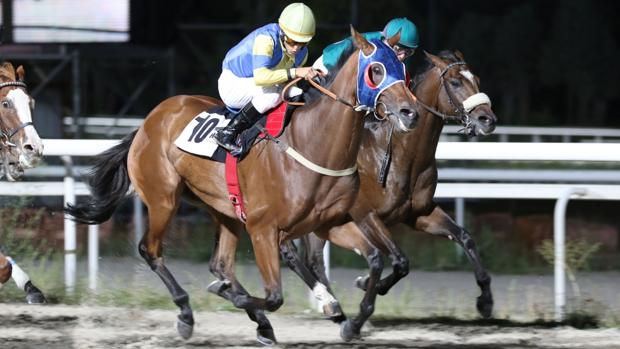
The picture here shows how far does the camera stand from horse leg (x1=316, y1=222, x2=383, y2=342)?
5.88 metres

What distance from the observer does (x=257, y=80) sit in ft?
18.6

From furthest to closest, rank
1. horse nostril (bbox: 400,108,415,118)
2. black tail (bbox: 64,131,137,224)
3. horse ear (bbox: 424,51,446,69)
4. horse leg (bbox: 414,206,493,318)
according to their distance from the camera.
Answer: black tail (bbox: 64,131,137,224) → horse ear (bbox: 424,51,446,69) → horse leg (bbox: 414,206,493,318) → horse nostril (bbox: 400,108,415,118)

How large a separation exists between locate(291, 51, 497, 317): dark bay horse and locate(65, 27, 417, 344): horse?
Answer: 0.50 metres

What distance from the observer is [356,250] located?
19.4ft

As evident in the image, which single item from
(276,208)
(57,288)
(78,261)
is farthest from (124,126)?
(276,208)

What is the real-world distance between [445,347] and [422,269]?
2613 mm

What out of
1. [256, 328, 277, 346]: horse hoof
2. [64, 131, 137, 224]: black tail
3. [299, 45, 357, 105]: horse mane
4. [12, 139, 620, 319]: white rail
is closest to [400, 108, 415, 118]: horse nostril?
[299, 45, 357, 105]: horse mane

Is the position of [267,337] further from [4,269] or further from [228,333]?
[4,269]

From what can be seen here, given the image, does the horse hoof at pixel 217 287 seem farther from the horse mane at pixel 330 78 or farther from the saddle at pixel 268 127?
the horse mane at pixel 330 78

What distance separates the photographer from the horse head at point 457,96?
20.8 ft

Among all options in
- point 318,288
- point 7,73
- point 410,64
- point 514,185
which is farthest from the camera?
point 410,64

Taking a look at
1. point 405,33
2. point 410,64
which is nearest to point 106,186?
point 405,33

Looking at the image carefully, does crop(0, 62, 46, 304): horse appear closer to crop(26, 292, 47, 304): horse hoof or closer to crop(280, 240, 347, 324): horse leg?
crop(26, 292, 47, 304): horse hoof

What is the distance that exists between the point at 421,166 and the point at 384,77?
3.90ft
